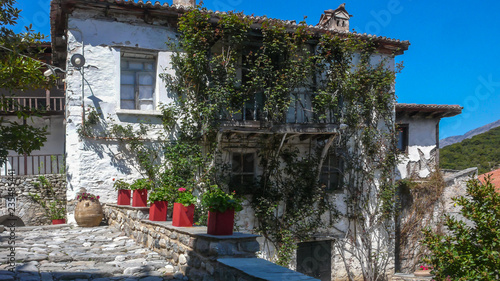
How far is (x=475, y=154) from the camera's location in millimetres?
26875

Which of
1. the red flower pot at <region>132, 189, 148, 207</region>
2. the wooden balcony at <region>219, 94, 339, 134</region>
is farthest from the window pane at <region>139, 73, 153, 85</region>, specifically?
the red flower pot at <region>132, 189, 148, 207</region>

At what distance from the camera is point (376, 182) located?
12227 millimetres

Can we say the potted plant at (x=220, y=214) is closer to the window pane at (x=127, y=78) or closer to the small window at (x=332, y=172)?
the window pane at (x=127, y=78)

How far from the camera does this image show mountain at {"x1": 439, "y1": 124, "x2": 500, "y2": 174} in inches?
997

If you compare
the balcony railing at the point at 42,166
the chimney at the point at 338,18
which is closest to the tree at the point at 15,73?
the balcony railing at the point at 42,166

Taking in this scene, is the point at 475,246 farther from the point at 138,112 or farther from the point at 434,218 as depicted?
the point at 138,112

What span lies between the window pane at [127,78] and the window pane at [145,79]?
0.18m

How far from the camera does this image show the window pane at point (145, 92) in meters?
10.2

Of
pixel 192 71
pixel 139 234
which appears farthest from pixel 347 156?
pixel 139 234

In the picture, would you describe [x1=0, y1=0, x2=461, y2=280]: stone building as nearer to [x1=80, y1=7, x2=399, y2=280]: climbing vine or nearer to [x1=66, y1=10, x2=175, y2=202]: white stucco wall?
[x1=66, y1=10, x2=175, y2=202]: white stucco wall

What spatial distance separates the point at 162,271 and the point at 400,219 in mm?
9909

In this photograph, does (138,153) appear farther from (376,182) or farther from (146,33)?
(376,182)

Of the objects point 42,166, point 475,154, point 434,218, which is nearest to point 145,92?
point 42,166

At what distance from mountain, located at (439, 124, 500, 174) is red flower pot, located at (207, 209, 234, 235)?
74.8 feet
